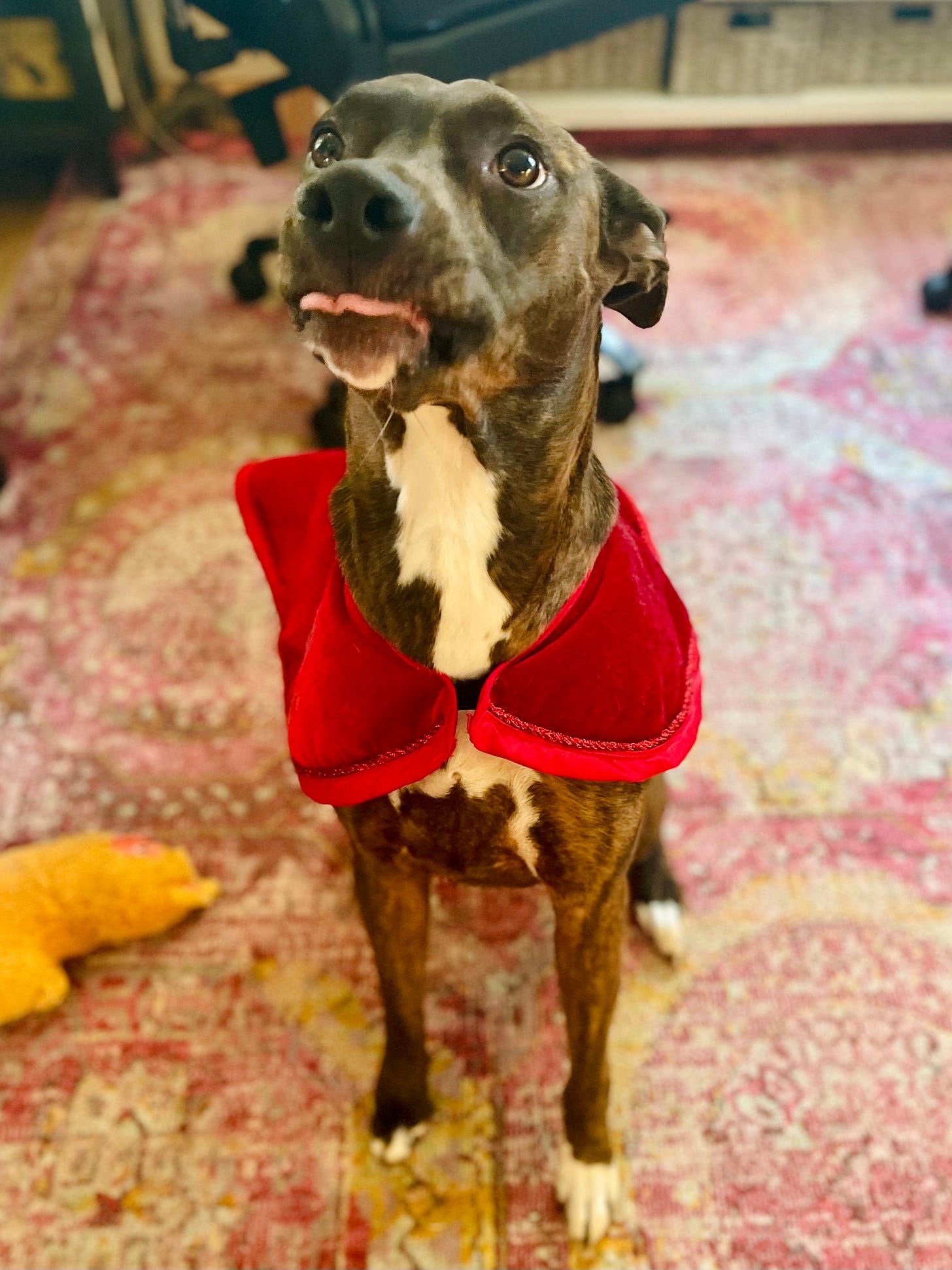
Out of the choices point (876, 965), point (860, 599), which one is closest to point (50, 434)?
point (860, 599)

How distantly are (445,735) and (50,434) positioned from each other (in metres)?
1.68

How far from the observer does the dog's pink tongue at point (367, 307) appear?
708 millimetres

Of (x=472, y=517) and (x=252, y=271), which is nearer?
(x=472, y=517)

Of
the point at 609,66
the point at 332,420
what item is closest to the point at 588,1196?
the point at 332,420

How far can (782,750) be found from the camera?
1655mm

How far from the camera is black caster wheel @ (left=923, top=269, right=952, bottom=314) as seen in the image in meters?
2.44

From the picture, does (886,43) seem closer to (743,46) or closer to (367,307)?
(743,46)

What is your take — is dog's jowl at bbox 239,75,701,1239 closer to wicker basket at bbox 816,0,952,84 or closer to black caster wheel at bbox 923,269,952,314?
black caster wheel at bbox 923,269,952,314

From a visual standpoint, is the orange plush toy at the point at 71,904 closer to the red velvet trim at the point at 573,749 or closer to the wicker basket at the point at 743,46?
the red velvet trim at the point at 573,749

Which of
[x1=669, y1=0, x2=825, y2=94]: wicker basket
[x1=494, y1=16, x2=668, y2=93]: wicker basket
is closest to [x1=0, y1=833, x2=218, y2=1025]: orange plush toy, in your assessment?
[x1=494, y1=16, x2=668, y2=93]: wicker basket

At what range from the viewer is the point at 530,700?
907 mm

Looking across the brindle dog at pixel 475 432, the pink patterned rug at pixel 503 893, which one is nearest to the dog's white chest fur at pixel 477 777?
the brindle dog at pixel 475 432

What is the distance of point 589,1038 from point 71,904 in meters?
0.70

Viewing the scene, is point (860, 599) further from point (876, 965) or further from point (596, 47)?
point (596, 47)
